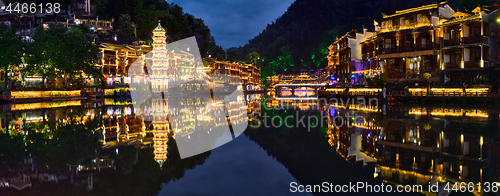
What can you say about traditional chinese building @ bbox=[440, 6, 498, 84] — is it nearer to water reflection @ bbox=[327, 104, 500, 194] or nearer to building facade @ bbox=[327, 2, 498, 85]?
building facade @ bbox=[327, 2, 498, 85]

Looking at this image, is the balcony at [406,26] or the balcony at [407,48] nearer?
the balcony at [406,26]

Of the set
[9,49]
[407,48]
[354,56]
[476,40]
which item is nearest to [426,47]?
[407,48]

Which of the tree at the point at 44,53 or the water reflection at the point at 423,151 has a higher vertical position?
the tree at the point at 44,53

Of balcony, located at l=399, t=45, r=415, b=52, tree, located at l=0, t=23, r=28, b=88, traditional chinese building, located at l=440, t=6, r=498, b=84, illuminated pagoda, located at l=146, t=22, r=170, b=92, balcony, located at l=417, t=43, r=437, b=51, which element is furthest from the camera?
illuminated pagoda, located at l=146, t=22, r=170, b=92

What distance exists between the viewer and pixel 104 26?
101 metres

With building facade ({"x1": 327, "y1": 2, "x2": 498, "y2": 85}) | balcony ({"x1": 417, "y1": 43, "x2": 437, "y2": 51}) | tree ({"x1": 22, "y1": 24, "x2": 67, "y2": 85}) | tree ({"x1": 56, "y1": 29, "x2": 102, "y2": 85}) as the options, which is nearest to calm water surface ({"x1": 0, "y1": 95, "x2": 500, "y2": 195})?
building facade ({"x1": 327, "y1": 2, "x2": 498, "y2": 85})

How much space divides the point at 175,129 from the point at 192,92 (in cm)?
5983

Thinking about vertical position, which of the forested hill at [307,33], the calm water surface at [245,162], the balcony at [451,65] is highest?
the forested hill at [307,33]

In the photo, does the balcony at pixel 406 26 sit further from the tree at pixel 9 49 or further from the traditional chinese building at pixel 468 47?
the tree at pixel 9 49

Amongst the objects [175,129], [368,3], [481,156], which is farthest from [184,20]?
[481,156]

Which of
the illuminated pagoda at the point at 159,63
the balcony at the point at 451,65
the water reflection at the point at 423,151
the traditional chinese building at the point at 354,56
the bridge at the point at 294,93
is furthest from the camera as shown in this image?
the bridge at the point at 294,93

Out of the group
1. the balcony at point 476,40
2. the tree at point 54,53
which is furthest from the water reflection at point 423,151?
the tree at point 54,53

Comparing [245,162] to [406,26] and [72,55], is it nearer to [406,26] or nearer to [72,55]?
[406,26]

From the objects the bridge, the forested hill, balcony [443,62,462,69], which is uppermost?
the forested hill
